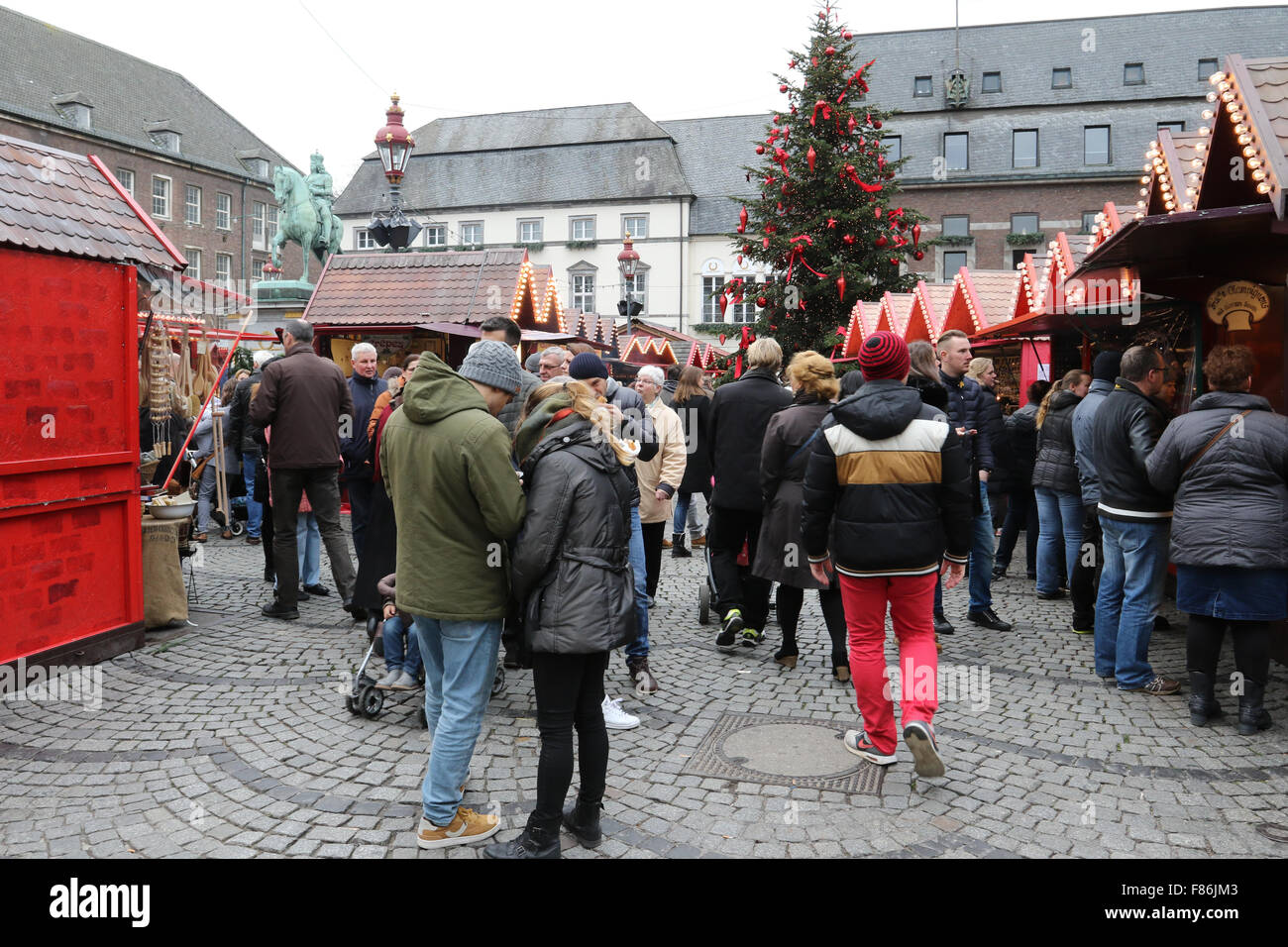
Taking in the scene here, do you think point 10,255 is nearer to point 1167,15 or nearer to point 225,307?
point 225,307

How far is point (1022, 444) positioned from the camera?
8859mm

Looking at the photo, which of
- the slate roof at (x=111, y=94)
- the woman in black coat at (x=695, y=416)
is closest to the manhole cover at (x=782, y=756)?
the woman in black coat at (x=695, y=416)

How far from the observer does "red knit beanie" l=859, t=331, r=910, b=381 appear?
4184mm

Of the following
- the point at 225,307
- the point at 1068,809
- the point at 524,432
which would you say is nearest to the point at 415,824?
the point at 524,432

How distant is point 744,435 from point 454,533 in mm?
3304

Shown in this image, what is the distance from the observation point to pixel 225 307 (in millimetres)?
8391

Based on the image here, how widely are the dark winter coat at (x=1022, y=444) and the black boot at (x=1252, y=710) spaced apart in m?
4.09

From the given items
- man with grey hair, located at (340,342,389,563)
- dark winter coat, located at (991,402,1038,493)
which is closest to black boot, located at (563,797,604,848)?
man with grey hair, located at (340,342,389,563)

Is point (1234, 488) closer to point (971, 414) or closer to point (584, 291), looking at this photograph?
point (971, 414)

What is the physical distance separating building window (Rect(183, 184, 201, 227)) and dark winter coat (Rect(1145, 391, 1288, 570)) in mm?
49271

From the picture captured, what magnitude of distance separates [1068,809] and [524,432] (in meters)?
2.73

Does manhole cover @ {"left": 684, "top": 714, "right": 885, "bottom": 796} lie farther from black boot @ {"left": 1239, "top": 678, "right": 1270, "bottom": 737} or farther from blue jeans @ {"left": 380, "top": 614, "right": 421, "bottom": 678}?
black boot @ {"left": 1239, "top": 678, "right": 1270, "bottom": 737}

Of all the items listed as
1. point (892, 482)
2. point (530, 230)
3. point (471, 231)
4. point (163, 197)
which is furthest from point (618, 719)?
point (471, 231)

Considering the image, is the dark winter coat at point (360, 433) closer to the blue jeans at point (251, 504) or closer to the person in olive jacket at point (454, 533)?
the person in olive jacket at point (454, 533)
